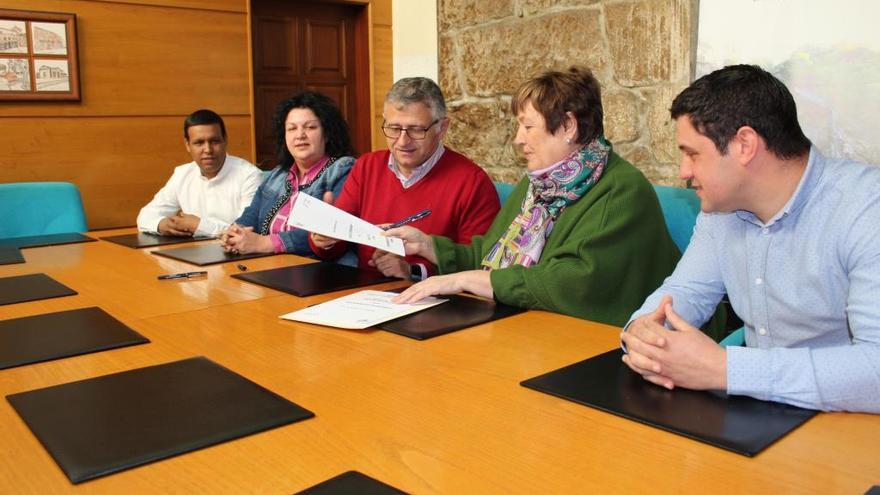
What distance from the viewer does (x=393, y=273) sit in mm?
2111

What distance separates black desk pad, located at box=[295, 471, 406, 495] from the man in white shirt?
266cm

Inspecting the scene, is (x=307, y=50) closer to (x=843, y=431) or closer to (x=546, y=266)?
(x=546, y=266)

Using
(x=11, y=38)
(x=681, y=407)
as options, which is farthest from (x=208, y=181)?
(x=681, y=407)

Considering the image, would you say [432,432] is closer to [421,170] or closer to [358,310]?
[358,310]

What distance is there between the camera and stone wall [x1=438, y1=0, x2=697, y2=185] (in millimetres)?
3189

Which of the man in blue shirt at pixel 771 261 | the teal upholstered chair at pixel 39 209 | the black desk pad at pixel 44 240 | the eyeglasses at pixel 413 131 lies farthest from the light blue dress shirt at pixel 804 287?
the teal upholstered chair at pixel 39 209

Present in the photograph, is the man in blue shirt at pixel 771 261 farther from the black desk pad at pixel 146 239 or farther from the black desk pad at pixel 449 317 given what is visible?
the black desk pad at pixel 146 239

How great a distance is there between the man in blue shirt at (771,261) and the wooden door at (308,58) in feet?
12.9

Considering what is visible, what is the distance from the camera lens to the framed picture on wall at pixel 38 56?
160 inches

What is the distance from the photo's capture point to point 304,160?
9.72ft

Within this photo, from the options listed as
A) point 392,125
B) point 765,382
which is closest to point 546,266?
point 765,382

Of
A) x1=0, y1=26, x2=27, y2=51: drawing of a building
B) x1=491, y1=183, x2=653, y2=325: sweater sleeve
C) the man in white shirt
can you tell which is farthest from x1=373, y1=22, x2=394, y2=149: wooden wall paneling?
x1=491, y1=183, x2=653, y2=325: sweater sleeve

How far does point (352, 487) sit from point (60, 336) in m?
0.91

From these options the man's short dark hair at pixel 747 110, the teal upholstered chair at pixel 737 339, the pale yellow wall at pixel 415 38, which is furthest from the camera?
the pale yellow wall at pixel 415 38
